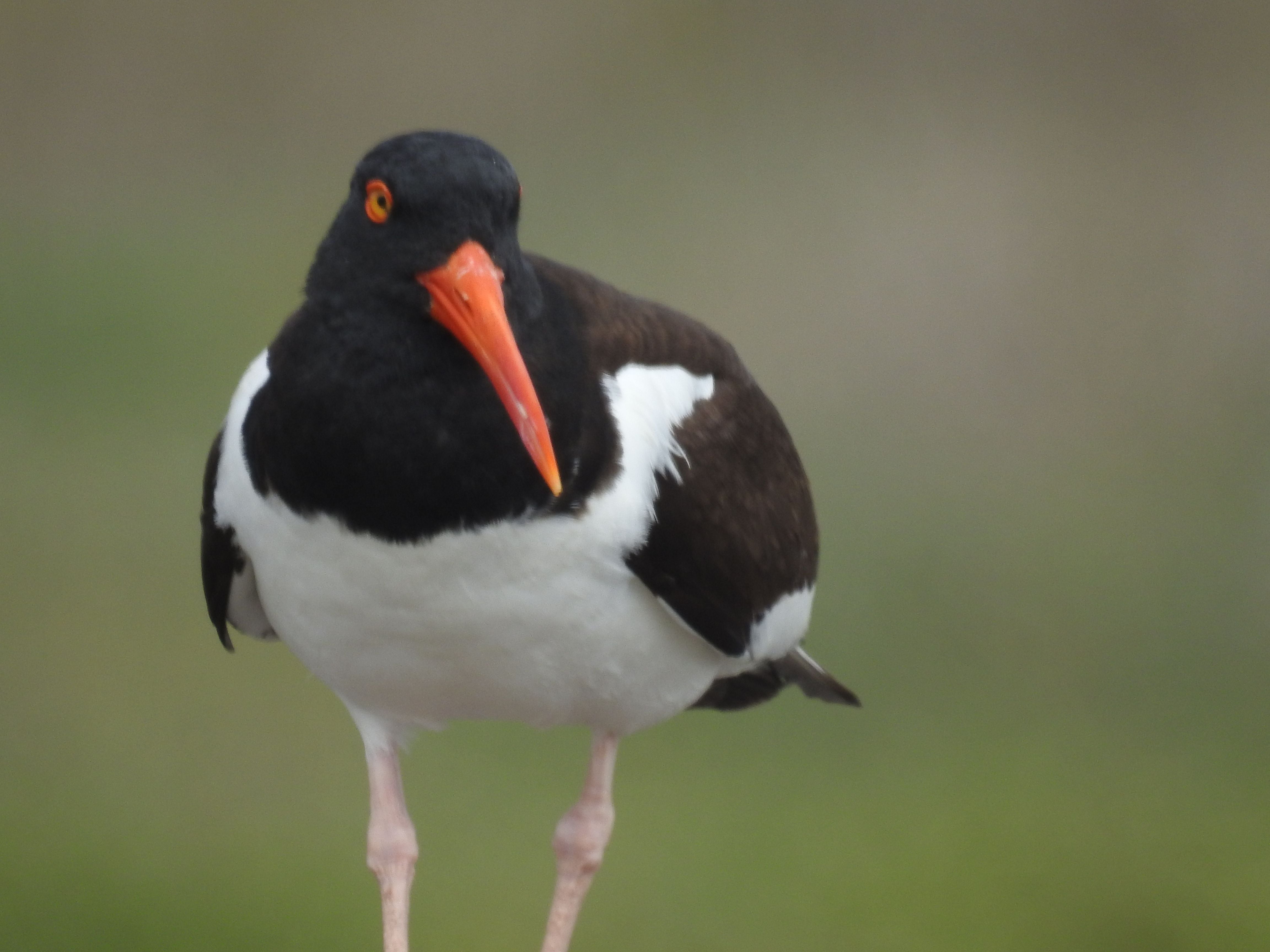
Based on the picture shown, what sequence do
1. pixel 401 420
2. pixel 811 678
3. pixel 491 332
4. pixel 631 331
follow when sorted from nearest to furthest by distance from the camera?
pixel 491 332 < pixel 401 420 < pixel 631 331 < pixel 811 678

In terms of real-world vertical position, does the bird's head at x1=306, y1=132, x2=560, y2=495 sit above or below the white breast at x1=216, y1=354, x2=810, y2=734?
above

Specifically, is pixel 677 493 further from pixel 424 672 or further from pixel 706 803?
pixel 706 803

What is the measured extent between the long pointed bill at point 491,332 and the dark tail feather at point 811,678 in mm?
921

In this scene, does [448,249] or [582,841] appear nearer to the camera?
[448,249]

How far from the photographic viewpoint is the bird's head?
183cm

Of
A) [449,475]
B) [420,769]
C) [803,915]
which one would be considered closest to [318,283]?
[449,475]

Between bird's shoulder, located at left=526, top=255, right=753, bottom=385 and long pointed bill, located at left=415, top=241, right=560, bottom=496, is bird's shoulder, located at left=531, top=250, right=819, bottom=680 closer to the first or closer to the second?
bird's shoulder, located at left=526, top=255, right=753, bottom=385

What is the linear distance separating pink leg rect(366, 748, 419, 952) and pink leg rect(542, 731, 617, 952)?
244mm

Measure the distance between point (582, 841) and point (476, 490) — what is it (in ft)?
2.71

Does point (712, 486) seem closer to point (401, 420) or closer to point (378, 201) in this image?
point (401, 420)

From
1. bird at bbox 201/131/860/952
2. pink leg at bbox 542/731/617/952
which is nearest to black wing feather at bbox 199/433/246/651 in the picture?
bird at bbox 201/131/860/952

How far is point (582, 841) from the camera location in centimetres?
257

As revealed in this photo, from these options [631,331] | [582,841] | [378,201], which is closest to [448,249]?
[378,201]

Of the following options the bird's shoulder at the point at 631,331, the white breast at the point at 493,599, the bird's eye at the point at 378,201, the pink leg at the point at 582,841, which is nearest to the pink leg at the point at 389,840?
the white breast at the point at 493,599
